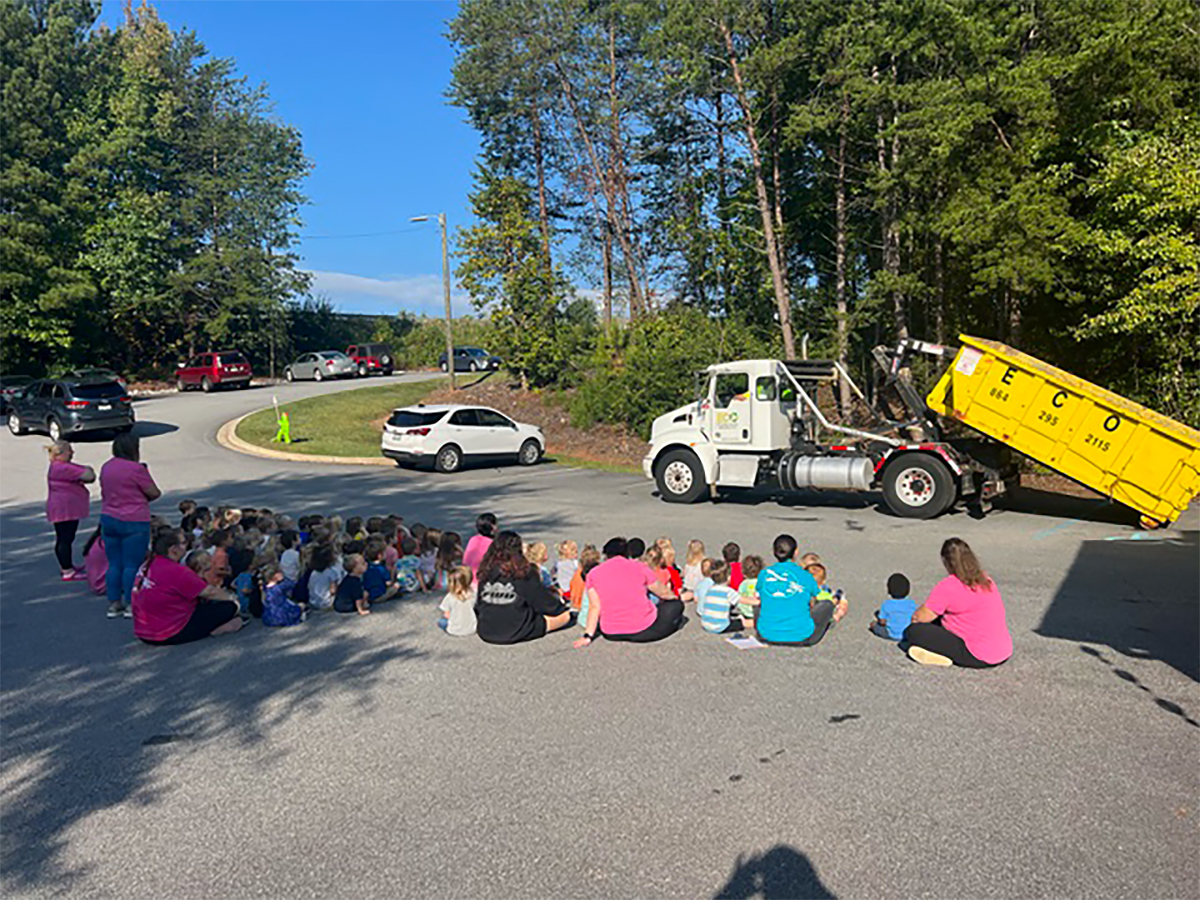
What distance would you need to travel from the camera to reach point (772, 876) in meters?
3.96

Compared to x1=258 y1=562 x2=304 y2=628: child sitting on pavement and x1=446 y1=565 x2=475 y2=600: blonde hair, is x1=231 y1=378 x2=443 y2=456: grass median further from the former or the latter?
x1=446 y1=565 x2=475 y2=600: blonde hair

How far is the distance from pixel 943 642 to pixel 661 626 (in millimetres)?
2259

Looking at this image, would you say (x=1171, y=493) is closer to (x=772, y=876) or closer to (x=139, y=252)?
(x=772, y=876)

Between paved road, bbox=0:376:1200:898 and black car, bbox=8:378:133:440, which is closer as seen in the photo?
paved road, bbox=0:376:1200:898

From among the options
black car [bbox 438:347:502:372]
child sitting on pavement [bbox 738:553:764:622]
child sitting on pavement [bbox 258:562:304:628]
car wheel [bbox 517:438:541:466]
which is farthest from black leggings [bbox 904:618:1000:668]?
black car [bbox 438:347:502:372]

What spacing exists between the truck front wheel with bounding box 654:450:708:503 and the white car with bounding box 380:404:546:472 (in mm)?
6712

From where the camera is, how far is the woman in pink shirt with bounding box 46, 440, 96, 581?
31.6 ft

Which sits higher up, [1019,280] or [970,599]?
[1019,280]

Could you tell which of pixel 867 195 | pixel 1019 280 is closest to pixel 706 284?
pixel 867 195

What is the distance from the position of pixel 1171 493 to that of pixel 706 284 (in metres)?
21.6

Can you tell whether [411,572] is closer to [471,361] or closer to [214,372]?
[214,372]

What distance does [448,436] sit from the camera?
2091 centimetres

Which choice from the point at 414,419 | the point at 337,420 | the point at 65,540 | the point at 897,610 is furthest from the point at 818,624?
the point at 337,420

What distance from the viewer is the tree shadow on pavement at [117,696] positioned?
478 centimetres
